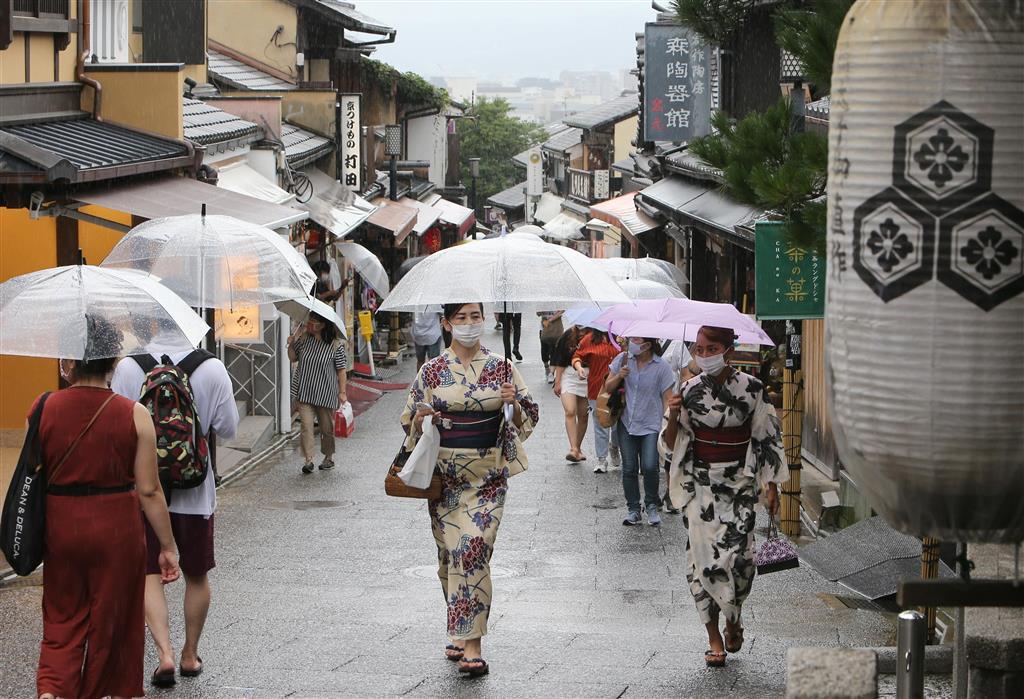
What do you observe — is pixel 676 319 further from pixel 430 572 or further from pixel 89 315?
pixel 89 315

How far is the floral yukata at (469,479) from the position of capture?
8656mm

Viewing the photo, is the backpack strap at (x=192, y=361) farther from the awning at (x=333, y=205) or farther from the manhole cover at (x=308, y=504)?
the awning at (x=333, y=205)

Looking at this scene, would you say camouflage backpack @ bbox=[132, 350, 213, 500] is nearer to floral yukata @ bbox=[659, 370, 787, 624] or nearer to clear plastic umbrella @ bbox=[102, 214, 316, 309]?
floral yukata @ bbox=[659, 370, 787, 624]

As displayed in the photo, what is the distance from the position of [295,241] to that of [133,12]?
13.1 ft

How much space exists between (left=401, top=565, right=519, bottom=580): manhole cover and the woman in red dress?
15.5 ft

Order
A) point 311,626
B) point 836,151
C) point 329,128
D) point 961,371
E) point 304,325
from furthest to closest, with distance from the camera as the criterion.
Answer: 1. point 329,128
2. point 304,325
3. point 311,626
4. point 836,151
5. point 961,371

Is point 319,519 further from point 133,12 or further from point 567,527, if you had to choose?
point 133,12

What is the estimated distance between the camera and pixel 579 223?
53.4 meters

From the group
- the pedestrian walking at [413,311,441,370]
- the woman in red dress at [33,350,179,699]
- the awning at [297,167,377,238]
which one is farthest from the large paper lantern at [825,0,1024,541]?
the pedestrian walking at [413,311,441,370]

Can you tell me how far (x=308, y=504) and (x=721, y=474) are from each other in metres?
6.82

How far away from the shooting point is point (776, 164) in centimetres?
715

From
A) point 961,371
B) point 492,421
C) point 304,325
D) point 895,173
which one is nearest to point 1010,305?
point 961,371

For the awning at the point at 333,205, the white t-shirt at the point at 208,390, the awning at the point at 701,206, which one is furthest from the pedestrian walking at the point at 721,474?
the awning at the point at 333,205

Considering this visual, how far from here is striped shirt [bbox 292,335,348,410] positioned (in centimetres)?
1664
